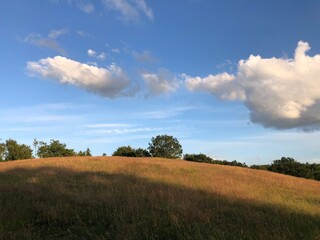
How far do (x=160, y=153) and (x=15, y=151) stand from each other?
3883 centimetres

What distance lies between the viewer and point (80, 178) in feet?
65.2

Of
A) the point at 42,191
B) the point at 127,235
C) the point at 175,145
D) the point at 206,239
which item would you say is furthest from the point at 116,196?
the point at 175,145

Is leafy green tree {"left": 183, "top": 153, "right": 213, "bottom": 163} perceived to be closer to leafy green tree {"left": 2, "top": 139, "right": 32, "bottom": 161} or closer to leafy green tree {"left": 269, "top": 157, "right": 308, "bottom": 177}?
leafy green tree {"left": 269, "top": 157, "right": 308, "bottom": 177}

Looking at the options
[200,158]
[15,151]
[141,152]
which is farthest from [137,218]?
[15,151]

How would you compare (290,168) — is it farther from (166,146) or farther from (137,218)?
(137,218)

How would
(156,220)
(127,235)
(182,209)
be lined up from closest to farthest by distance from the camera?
1. (127,235)
2. (156,220)
3. (182,209)

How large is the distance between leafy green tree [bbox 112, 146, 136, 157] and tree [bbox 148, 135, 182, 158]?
12.7 metres

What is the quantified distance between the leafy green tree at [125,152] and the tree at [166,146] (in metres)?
12.7

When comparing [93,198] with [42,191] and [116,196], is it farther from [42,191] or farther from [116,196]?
[42,191]

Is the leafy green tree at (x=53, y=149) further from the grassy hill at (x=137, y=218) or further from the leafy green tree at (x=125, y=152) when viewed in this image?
the grassy hill at (x=137, y=218)

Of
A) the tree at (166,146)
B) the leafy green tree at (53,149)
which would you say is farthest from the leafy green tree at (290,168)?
the leafy green tree at (53,149)

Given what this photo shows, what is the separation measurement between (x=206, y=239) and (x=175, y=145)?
103 m

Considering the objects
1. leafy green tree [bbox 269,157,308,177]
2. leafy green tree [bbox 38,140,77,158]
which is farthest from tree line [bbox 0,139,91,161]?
leafy green tree [bbox 269,157,308,177]

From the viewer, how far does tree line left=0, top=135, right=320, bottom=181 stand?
87562mm
